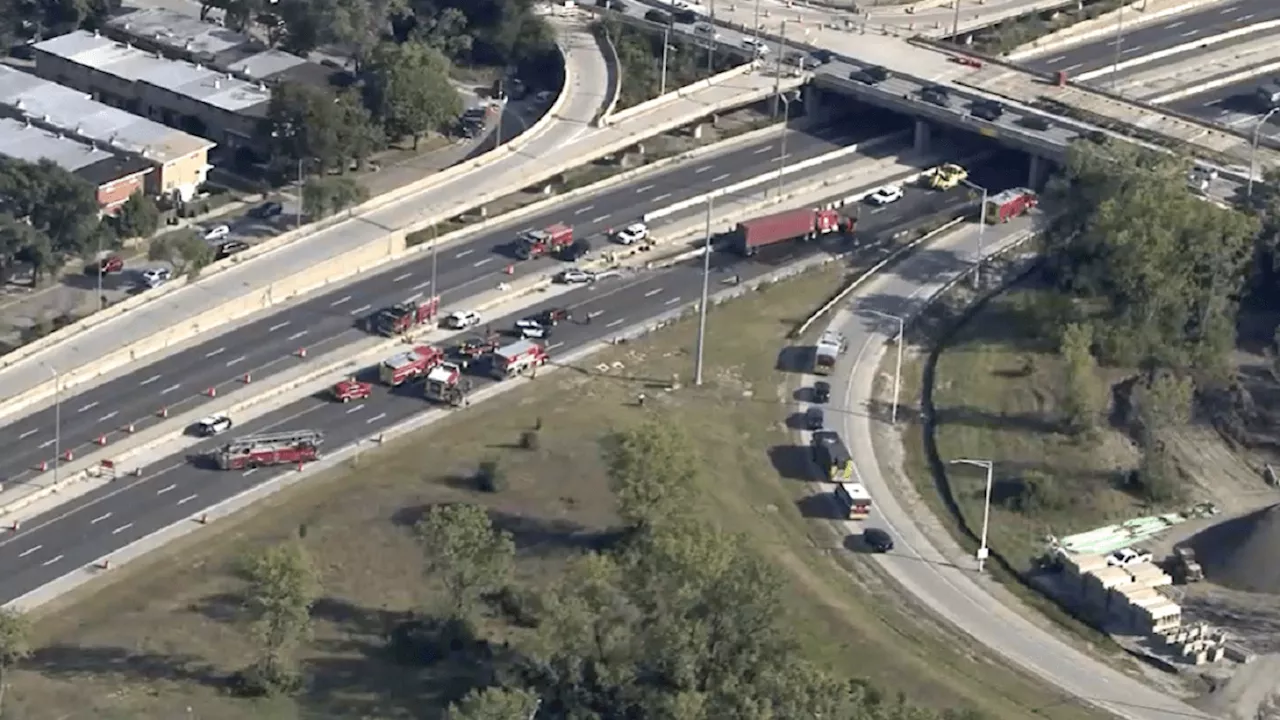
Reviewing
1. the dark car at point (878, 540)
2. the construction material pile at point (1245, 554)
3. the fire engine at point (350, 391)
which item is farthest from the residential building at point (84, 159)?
the construction material pile at point (1245, 554)

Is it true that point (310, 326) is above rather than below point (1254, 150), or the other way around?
below

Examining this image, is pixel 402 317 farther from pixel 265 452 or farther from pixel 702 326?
pixel 265 452

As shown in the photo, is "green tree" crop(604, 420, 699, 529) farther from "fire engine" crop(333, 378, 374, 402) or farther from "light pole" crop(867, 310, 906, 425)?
"light pole" crop(867, 310, 906, 425)

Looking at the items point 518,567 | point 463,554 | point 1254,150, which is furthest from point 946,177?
point 463,554

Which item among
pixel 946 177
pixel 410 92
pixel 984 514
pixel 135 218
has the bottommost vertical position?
pixel 984 514

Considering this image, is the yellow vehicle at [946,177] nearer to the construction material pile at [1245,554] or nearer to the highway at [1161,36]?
the highway at [1161,36]

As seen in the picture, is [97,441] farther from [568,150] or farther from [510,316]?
[568,150]

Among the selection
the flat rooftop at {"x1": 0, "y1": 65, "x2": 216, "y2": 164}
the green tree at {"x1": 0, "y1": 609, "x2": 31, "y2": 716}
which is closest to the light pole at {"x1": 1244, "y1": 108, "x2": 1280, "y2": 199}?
the flat rooftop at {"x1": 0, "y1": 65, "x2": 216, "y2": 164}
